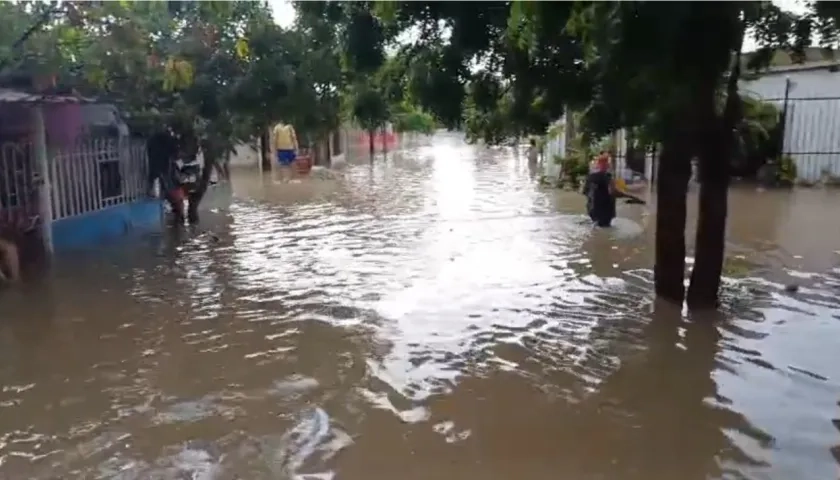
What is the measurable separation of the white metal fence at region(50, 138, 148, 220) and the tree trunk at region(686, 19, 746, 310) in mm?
8312

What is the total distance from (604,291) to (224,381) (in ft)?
13.9

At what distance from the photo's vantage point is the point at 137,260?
32.7 feet

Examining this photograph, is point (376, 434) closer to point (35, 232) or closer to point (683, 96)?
point (683, 96)

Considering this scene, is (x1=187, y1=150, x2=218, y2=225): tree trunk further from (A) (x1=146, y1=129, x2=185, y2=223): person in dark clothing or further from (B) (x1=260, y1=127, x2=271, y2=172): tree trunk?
(B) (x1=260, y1=127, x2=271, y2=172): tree trunk

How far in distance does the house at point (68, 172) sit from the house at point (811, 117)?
13264 mm

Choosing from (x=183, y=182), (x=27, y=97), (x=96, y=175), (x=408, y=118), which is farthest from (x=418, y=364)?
(x=408, y=118)

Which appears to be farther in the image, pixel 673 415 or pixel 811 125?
pixel 811 125

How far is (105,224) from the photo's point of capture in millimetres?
11523

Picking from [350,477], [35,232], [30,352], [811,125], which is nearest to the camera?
[350,477]

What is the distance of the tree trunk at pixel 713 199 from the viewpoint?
6.46 meters

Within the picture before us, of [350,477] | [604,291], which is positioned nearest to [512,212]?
[604,291]

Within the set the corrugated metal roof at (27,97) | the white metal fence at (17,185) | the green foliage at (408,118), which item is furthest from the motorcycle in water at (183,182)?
the corrugated metal roof at (27,97)

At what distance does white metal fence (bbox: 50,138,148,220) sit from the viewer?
10.3 m

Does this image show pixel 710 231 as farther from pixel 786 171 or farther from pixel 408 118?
pixel 408 118
